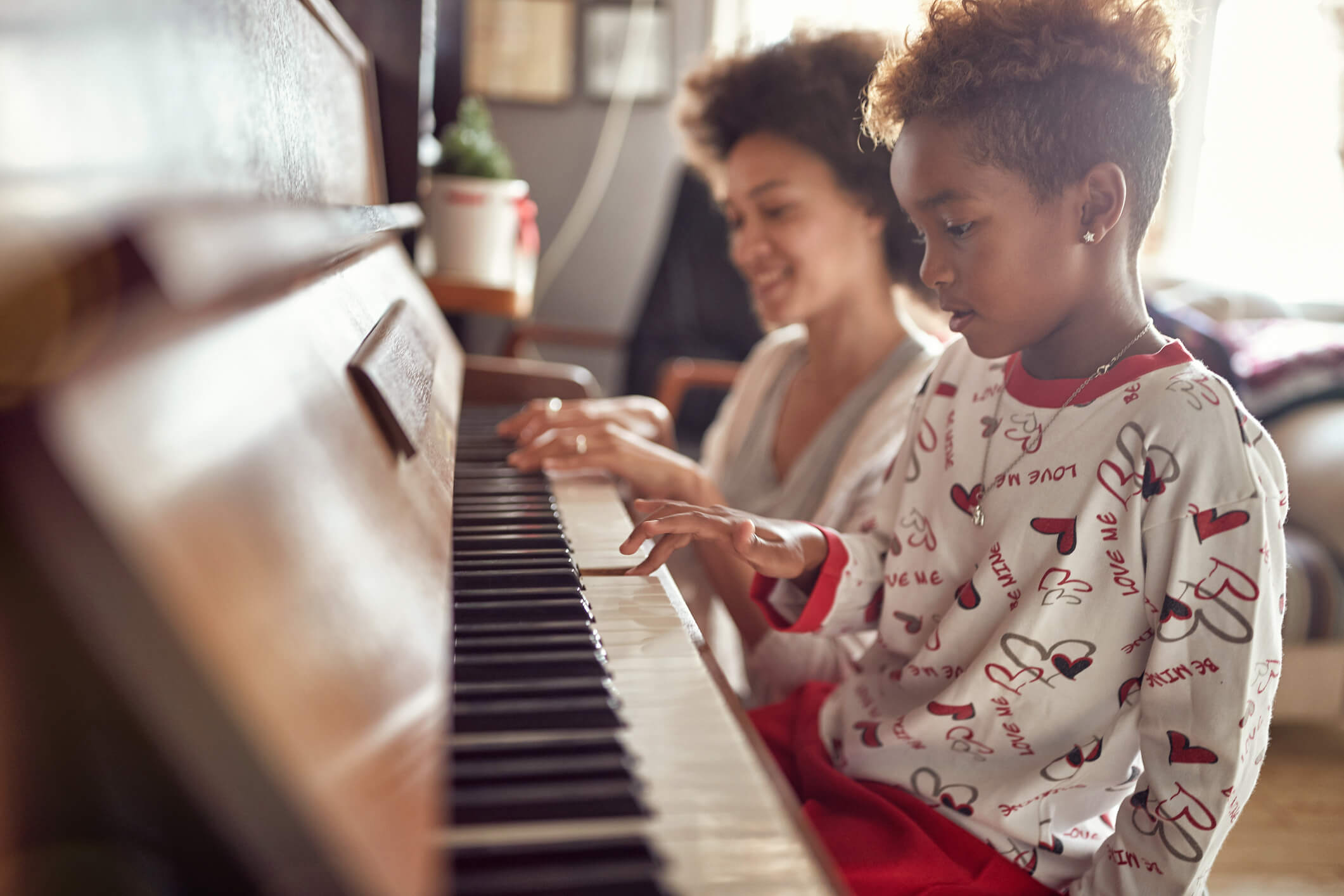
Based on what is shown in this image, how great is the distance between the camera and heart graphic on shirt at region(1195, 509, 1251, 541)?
29.2 inches

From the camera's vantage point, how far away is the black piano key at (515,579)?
77cm

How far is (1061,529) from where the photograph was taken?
33.3 inches

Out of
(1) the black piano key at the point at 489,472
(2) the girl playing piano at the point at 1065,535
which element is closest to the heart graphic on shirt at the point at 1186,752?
(2) the girl playing piano at the point at 1065,535

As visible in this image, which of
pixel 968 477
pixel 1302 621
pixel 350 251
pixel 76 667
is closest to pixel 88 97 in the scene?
pixel 76 667

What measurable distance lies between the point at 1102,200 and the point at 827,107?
2.28ft

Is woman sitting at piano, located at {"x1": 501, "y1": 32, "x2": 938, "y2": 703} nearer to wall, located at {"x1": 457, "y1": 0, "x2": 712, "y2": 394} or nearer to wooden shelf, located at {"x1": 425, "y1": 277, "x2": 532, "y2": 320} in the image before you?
wooden shelf, located at {"x1": 425, "y1": 277, "x2": 532, "y2": 320}

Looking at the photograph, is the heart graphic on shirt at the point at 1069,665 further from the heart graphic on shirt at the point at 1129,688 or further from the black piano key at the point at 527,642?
the black piano key at the point at 527,642

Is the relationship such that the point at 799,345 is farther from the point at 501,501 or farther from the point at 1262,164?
the point at 1262,164

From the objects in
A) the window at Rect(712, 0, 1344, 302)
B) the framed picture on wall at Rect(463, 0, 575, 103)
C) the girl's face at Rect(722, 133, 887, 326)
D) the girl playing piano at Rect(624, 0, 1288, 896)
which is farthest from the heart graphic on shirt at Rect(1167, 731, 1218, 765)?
the framed picture on wall at Rect(463, 0, 575, 103)

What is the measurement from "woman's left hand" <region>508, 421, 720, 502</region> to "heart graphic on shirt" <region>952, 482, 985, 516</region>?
1.20 feet

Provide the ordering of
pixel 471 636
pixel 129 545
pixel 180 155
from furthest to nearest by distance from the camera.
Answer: pixel 471 636
pixel 180 155
pixel 129 545

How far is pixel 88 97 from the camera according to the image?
461mm

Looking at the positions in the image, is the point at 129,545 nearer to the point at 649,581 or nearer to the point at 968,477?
the point at 649,581

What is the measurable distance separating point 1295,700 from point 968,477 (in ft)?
5.19
